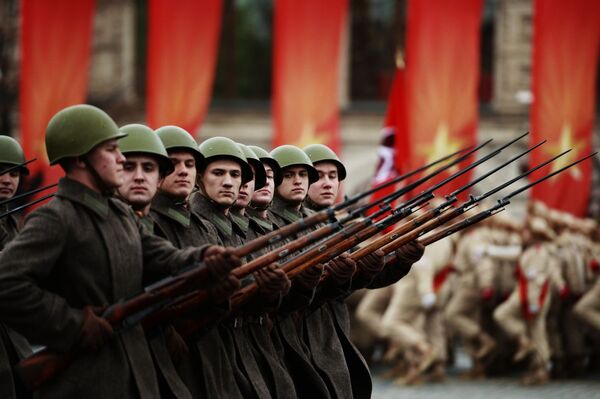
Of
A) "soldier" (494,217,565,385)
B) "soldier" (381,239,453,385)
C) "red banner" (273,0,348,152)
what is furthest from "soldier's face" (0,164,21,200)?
"red banner" (273,0,348,152)

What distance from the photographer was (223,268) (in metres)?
6.44

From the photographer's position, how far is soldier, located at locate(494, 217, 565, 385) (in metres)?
18.4

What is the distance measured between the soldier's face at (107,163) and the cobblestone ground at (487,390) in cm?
983

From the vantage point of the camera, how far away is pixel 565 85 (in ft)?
68.2

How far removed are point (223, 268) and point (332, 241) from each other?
1.14 m

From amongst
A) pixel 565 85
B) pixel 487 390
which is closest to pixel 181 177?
pixel 487 390

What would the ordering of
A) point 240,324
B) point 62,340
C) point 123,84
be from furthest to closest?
point 123,84, point 240,324, point 62,340

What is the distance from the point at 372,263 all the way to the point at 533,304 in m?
9.26

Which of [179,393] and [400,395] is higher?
[179,393]

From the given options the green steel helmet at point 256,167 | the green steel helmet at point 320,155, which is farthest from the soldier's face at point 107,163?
the green steel helmet at point 320,155

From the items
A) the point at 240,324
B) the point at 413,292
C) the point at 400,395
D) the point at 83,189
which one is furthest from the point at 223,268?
the point at 413,292

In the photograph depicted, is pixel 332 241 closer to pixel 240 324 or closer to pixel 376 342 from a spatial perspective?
pixel 240 324

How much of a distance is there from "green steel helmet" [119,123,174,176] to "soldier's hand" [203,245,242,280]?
1253 mm

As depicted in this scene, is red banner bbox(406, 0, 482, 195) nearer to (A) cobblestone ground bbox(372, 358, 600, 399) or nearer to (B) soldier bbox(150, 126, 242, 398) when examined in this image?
(A) cobblestone ground bbox(372, 358, 600, 399)
